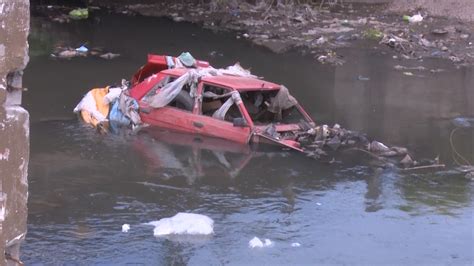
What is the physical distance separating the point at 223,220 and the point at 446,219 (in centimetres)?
287

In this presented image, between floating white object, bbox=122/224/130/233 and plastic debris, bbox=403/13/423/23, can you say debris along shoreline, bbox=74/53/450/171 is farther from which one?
plastic debris, bbox=403/13/423/23

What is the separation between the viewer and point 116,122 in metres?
13.4

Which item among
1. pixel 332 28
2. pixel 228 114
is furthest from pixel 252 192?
pixel 332 28

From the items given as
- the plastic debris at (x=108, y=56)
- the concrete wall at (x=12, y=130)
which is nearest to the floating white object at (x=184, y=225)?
the concrete wall at (x=12, y=130)

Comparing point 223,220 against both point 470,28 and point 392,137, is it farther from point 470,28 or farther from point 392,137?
point 470,28

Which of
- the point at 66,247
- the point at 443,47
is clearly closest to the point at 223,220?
the point at 66,247

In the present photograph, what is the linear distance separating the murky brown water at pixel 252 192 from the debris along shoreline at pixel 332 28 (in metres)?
4.53

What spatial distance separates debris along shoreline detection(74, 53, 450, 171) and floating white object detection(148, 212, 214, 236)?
11.0 feet

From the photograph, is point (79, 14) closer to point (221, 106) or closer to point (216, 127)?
point (221, 106)

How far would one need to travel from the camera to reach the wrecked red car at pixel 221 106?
39.7ft

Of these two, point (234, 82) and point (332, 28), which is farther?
→ point (332, 28)

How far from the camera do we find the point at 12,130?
3.80m

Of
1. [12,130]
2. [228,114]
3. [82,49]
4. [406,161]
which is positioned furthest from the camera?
[82,49]

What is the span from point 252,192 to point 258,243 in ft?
6.82
